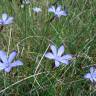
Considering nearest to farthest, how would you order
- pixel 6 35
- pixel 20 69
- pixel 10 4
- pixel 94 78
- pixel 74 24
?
1. pixel 94 78
2. pixel 20 69
3. pixel 6 35
4. pixel 74 24
5. pixel 10 4

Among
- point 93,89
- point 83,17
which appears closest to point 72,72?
point 93,89

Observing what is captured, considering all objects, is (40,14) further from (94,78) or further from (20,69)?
(94,78)

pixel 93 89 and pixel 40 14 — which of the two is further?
pixel 40 14

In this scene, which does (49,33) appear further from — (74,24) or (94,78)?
(94,78)

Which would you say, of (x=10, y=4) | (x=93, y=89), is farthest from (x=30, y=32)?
(x=93, y=89)

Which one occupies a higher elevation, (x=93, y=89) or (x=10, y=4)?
(x=10, y=4)

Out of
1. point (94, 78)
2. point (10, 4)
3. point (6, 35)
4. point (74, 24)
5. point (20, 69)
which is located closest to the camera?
point (94, 78)
